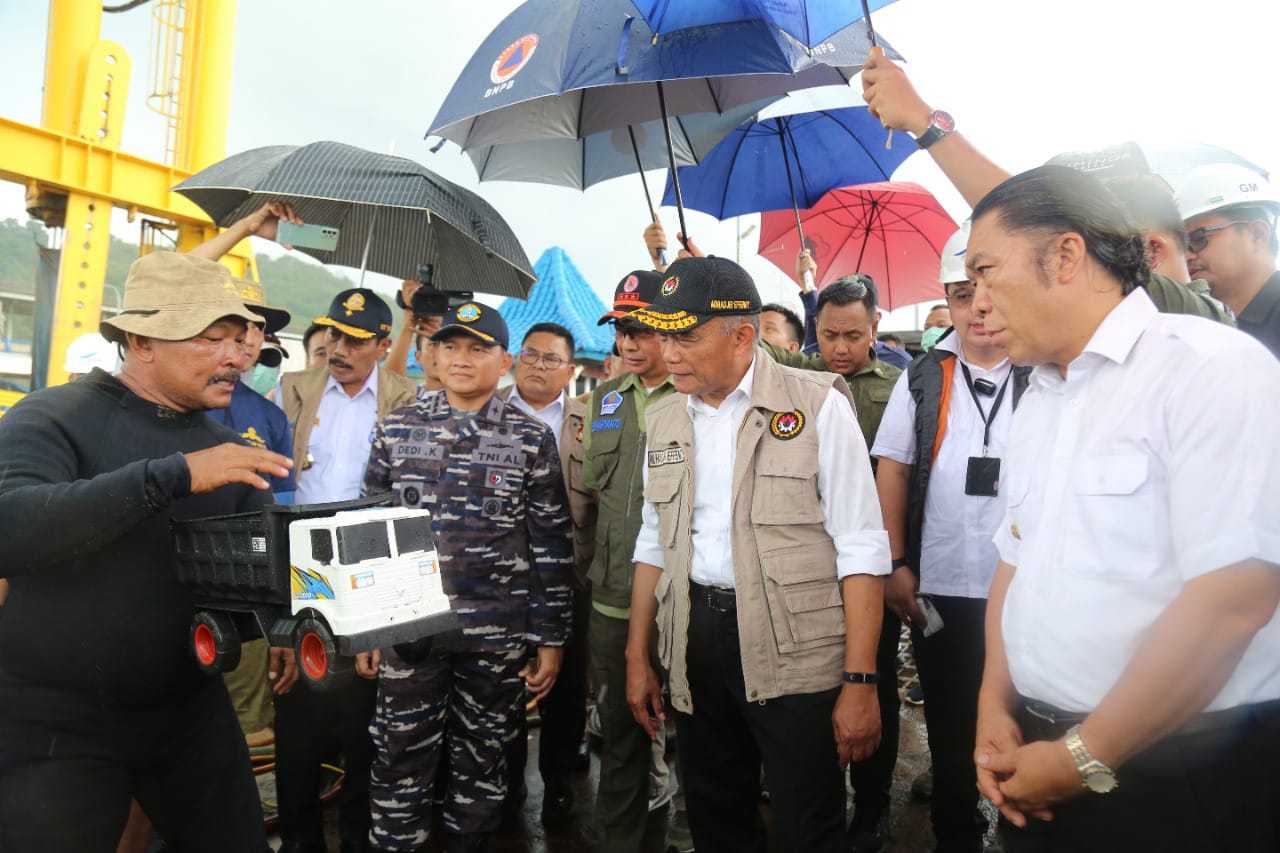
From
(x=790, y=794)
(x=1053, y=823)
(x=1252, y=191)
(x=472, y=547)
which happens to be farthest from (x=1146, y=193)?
(x=472, y=547)

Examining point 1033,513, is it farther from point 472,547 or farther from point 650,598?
point 472,547

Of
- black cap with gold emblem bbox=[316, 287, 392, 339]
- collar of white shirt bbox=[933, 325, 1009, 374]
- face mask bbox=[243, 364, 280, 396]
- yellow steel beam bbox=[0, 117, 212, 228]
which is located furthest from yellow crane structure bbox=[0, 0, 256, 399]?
collar of white shirt bbox=[933, 325, 1009, 374]

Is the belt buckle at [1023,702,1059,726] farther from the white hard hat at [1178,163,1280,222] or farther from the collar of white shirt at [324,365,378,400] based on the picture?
the collar of white shirt at [324,365,378,400]

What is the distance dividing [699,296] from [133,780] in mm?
2222

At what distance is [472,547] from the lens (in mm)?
3098

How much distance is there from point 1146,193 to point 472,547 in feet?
8.55

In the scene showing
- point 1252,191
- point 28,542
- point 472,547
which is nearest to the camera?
point 28,542

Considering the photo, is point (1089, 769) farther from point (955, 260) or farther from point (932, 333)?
point (932, 333)

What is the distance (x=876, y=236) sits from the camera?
6098mm

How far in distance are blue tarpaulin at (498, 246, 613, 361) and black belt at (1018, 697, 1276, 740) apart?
1300 cm

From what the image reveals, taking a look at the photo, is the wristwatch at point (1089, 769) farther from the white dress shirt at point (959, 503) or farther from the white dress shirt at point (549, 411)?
the white dress shirt at point (549, 411)

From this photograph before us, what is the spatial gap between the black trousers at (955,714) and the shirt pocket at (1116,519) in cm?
146

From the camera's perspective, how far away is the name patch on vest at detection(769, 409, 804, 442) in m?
2.39

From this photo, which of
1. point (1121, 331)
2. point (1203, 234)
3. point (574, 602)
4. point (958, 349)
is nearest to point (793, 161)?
point (958, 349)
